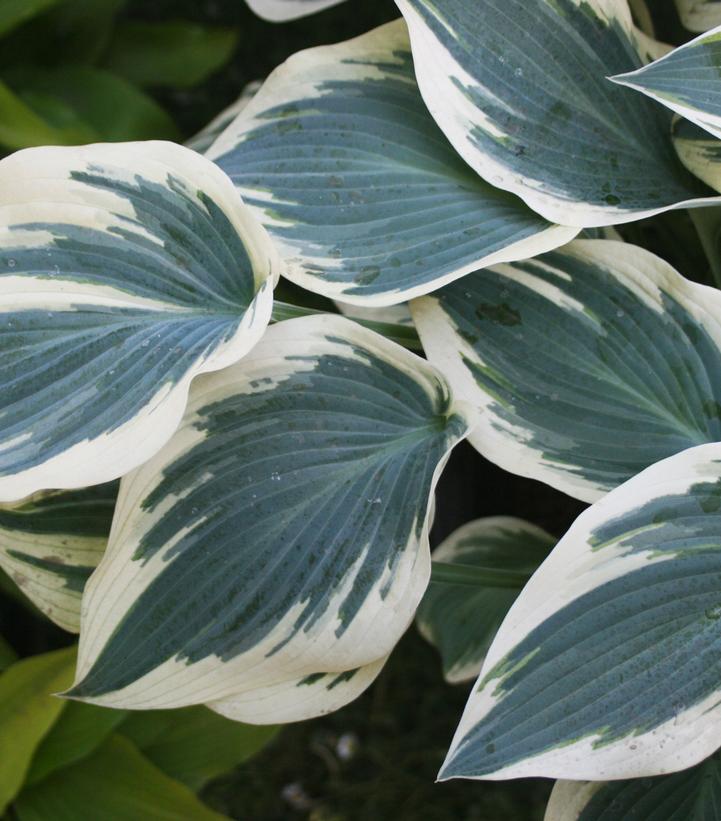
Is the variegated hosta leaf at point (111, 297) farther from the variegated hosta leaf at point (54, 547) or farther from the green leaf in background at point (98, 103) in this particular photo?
the green leaf in background at point (98, 103)

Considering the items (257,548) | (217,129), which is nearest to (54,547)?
(257,548)

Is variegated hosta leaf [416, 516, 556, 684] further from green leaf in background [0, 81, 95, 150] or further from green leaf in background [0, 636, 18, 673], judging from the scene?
green leaf in background [0, 81, 95, 150]

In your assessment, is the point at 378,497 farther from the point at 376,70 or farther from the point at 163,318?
the point at 376,70

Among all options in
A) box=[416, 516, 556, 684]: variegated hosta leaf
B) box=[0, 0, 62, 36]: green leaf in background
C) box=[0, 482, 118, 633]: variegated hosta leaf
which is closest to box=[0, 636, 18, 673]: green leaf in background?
box=[0, 482, 118, 633]: variegated hosta leaf

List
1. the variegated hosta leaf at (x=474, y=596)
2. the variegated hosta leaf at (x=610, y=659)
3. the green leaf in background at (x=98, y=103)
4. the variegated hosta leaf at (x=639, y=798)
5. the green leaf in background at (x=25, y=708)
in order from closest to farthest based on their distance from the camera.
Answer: the variegated hosta leaf at (x=610, y=659) → the variegated hosta leaf at (x=639, y=798) → the green leaf in background at (x=25, y=708) → the variegated hosta leaf at (x=474, y=596) → the green leaf in background at (x=98, y=103)

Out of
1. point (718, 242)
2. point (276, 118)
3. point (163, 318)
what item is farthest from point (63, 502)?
point (718, 242)

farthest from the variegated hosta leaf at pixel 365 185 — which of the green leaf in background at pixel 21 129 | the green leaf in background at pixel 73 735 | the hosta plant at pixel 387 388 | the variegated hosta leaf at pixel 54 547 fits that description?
the green leaf in background at pixel 73 735

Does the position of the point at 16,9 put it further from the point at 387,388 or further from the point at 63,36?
the point at 387,388
